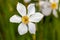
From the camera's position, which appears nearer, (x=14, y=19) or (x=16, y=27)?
(x=14, y=19)

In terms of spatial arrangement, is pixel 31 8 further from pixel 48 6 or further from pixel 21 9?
pixel 48 6

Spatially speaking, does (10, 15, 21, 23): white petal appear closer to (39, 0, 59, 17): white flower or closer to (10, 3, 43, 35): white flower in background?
(10, 3, 43, 35): white flower in background

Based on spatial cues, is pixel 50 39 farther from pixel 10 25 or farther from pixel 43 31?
pixel 10 25

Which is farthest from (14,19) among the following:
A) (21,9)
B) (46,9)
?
(46,9)

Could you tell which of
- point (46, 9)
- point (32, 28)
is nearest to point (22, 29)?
point (32, 28)

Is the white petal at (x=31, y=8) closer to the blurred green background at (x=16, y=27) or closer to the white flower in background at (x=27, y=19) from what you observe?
the white flower in background at (x=27, y=19)

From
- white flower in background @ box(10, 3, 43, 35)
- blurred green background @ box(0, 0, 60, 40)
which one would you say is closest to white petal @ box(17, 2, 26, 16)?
white flower in background @ box(10, 3, 43, 35)
